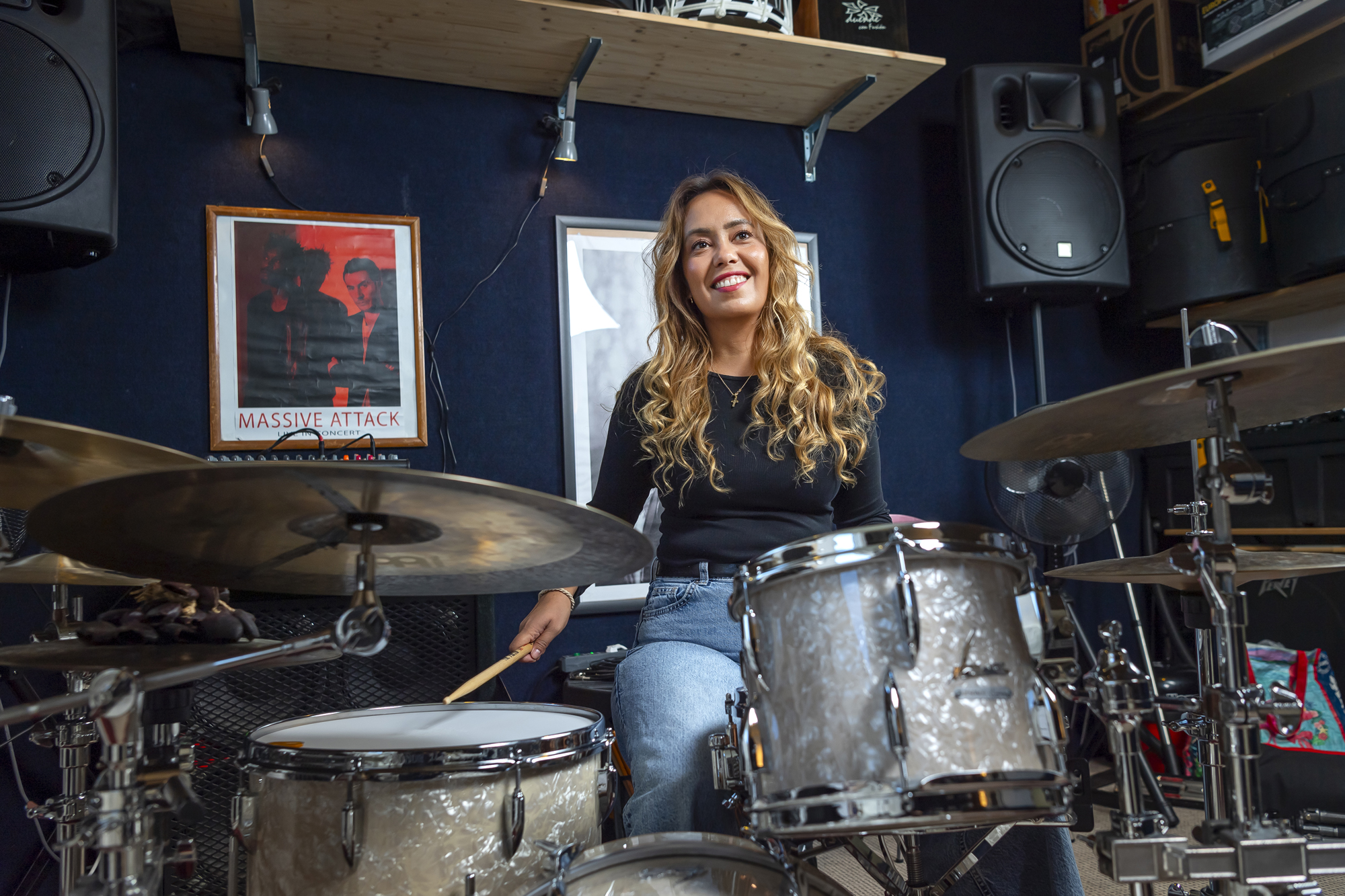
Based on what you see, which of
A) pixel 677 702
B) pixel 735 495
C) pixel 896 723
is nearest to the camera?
pixel 896 723

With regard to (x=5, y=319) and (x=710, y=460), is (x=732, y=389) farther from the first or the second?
(x=5, y=319)

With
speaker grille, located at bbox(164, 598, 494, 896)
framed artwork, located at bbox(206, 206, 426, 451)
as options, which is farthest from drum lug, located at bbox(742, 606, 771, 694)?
framed artwork, located at bbox(206, 206, 426, 451)

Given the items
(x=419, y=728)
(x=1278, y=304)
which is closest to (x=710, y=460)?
(x=419, y=728)

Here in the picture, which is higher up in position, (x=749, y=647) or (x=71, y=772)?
(x=749, y=647)

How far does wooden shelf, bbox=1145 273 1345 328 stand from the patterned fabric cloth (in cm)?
101

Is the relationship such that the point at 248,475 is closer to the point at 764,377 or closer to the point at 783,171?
the point at 764,377

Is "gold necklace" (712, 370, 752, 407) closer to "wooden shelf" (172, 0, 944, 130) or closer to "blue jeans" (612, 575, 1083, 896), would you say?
"blue jeans" (612, 575, 1083, 896)

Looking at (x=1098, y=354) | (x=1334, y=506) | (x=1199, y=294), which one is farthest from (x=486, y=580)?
(x=1098, y=354)

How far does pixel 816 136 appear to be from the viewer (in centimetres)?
281

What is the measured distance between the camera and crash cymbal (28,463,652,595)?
0.77 metres

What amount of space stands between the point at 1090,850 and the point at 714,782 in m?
1.44

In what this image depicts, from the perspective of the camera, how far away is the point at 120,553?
3.06 feet

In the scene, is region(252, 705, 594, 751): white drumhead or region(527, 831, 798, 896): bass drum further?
region(252, 705, 594, 751): white drumhead

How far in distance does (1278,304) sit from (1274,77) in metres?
0.67
